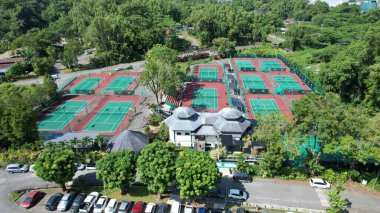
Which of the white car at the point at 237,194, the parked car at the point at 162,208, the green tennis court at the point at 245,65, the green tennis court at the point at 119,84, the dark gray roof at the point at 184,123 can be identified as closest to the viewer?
the parked car at the point at 162,208

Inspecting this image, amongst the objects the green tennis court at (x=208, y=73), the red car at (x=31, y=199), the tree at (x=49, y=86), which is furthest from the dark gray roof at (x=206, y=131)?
the tree at (x=49, y=86)

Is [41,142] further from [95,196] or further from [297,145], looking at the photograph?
[297,145]

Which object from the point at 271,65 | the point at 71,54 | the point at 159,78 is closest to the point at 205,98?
the point at 159,78

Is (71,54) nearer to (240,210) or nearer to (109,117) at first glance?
(109,117)

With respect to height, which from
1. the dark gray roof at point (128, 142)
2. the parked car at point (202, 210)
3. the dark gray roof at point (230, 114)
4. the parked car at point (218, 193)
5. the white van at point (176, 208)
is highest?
the dark gray roof at point (230, 114)

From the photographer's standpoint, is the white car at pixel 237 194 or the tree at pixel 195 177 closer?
the tree at pixel 195 177

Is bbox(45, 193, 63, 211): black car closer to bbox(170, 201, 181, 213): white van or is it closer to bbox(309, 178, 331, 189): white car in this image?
bbox(170, 201, 181, 213): white van

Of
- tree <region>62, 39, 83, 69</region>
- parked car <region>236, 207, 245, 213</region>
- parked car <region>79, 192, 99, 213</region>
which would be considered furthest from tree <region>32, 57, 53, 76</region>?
parked car <region>236, 207, 245, 213</region>

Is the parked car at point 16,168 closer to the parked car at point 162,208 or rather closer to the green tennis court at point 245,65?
the parked car at point 162,208
